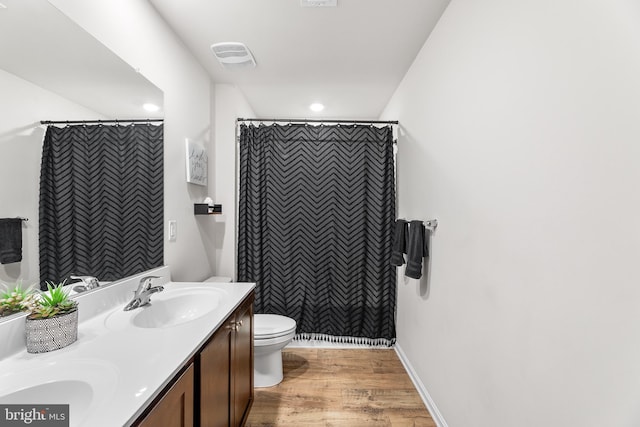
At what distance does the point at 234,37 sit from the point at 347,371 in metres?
2.66

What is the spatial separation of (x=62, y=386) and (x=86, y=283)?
64cm

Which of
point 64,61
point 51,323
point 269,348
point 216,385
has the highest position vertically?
point 64,61

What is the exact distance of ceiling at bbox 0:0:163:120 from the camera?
0.99 meters

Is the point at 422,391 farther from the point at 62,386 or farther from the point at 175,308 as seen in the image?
the point at 62,386

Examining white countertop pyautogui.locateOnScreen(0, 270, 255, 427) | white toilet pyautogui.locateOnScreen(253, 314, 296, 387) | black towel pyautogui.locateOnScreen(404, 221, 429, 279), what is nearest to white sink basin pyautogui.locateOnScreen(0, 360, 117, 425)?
white countertop pyautogui.locateOnScreen(0, 270, 255, 427)

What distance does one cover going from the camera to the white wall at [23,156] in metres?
0.97

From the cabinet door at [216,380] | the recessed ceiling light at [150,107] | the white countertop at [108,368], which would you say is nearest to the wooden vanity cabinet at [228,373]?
the cabinet door at [216,380]

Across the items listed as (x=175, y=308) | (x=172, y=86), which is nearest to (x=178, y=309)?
(x=175, y=308)

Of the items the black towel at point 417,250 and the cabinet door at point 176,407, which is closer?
the cabinet door at point 176,407

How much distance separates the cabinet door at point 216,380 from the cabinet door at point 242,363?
97mm

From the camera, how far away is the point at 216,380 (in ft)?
4.04

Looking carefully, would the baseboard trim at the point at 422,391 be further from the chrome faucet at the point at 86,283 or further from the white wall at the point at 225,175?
the chrome faucet at the point at 86,283

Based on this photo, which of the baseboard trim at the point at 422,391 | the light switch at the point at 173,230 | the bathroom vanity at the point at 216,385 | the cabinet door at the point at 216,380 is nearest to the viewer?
the bathroom vanity at the point at 216,385

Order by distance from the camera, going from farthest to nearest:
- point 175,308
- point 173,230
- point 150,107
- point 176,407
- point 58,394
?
1. point 173,230
2. point 150,107
3. point 175,308
4. point 176,407
5. point 58,394
